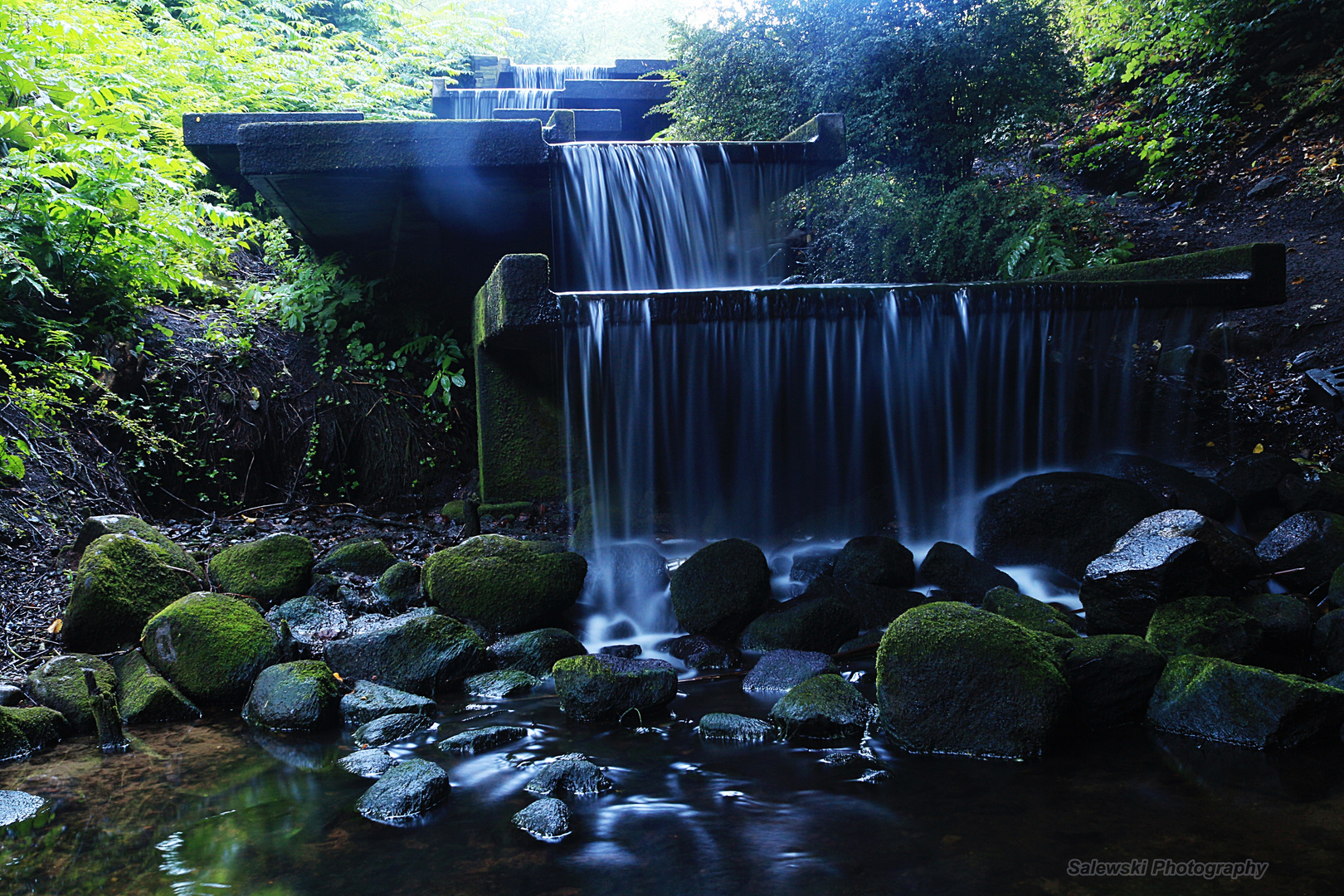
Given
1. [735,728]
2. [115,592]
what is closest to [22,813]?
[115,592]

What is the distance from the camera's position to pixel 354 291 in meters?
8.39

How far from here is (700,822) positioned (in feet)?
10.0

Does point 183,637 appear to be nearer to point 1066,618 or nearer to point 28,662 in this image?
point 28,662

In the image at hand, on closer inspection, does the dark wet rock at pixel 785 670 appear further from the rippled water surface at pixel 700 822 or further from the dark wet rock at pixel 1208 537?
the dark wet rock at pixel 1208 537

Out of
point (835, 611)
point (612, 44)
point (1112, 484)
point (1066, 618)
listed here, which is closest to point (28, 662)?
point (835, 611)

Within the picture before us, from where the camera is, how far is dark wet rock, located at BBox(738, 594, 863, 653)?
16.4ft

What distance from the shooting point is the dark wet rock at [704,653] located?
4.92 m

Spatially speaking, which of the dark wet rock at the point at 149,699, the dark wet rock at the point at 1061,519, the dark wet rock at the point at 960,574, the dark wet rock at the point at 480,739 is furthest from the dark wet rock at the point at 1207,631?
the dark wet rock at the point at 149,699

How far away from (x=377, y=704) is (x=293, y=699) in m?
0.40

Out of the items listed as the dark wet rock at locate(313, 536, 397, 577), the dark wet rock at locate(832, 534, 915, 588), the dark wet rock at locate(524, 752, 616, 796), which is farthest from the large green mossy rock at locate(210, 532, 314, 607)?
the dark wet rock at locate(832, 534, 915, 588)

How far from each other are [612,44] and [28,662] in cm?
3988

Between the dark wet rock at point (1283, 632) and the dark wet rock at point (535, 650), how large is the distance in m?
3.88

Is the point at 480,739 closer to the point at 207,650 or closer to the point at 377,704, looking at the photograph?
the point at 377,704

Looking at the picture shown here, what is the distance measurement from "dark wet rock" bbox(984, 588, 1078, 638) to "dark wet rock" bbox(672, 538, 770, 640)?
1.45 m
